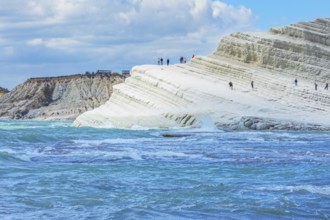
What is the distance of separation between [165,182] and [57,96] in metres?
109

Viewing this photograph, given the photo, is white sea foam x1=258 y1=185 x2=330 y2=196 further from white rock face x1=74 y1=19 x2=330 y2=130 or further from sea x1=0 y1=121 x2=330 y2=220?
white rock face x1=74 y1=19 x2=330 y2=130

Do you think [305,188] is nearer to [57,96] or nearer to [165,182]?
[165,182]

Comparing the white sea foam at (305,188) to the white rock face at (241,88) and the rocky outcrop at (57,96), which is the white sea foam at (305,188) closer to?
the white rock face at (241,88)

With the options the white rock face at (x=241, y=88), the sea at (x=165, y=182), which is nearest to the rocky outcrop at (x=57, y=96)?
the white rock face at (x=241, y=88)

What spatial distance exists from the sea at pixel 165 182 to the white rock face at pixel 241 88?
51.6 ft

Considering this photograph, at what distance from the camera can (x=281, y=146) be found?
32.3 m

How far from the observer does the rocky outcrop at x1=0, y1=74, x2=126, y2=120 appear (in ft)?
378

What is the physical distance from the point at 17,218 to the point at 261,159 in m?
13.1

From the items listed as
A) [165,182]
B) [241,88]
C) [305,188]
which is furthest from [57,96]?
[305,188]

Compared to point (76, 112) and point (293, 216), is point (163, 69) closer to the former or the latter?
point (293, 216)

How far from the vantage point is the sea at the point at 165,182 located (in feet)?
47.1

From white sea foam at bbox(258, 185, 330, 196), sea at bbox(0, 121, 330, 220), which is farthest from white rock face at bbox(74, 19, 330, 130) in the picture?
white sea foam at bbox(258, 185, 330, 196)

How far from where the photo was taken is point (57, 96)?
126m

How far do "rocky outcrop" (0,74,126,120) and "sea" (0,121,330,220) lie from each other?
82949mm
